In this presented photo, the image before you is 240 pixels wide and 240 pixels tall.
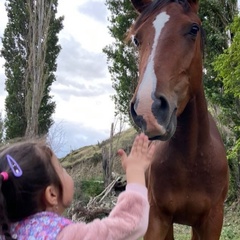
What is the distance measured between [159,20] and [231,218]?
10.1 meters

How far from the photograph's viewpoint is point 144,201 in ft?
5.78

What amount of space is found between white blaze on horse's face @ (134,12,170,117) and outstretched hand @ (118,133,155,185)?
1.18 feet

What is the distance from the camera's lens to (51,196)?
1.72m

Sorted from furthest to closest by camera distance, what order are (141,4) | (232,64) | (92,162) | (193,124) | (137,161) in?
(92,162), (232,64), (141,4), (193,124), (137,161)

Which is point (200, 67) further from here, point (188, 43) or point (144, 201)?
point (144, 201)

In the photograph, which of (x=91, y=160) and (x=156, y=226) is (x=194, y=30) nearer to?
(x=156, y=226)

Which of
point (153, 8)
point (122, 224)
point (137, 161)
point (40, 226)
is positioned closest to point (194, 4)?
point (153, 8)

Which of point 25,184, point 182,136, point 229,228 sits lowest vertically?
point 229,228

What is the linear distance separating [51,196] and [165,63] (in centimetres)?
114

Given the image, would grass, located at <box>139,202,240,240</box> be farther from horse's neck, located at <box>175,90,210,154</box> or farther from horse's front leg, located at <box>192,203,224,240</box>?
horse's neck, located at <box>175,90,210,154</box>

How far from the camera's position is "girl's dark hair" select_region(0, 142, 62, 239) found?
166 centimetres

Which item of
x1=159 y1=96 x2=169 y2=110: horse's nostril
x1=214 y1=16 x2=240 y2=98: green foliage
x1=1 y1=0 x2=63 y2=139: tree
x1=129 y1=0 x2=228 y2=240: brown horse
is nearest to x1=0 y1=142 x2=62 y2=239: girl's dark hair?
x1=159 y1=96 x2=169 y2=110: horse's nostril

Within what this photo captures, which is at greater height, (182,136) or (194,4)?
(194,4)

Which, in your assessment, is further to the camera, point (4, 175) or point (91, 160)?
point (91, 160)
